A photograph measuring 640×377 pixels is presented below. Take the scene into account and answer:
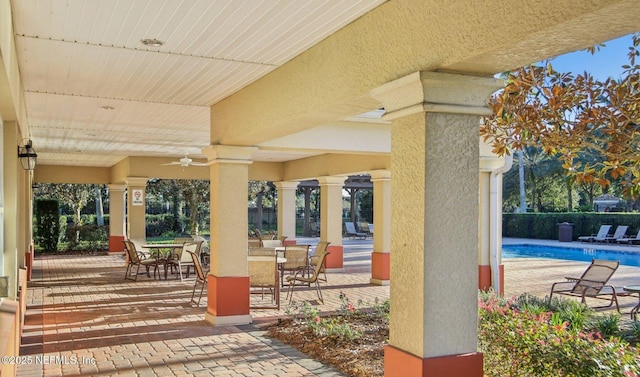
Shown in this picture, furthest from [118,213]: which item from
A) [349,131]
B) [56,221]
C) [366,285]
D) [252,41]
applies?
[252,41]

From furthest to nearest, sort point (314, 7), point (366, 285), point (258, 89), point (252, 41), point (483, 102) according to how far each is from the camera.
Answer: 1. point (366, 285)
2. point (258, 89)
3. point (252, 41)
4. point (314, 7)
5. point (483, 102)

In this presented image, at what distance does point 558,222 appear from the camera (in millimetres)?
27953

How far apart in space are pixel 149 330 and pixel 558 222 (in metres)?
24.4

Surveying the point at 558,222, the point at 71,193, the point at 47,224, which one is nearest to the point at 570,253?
the point at 558,222

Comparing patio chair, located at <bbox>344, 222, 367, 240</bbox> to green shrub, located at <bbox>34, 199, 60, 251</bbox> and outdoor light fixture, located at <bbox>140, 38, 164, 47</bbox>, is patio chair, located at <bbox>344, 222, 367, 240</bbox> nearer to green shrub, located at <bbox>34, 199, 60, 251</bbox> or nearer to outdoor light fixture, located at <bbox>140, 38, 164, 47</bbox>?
green shrub, located at <bbox>34, 199, 60, 251</bbox>

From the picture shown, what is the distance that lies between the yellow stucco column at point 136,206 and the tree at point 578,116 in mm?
13807

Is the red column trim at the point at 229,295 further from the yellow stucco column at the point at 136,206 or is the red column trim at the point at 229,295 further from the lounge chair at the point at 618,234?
the lounge chair at the point at 618,234

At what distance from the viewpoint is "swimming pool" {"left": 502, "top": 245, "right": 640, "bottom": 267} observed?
2023cm

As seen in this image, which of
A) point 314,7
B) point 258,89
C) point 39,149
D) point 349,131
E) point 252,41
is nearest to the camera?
point 314,7

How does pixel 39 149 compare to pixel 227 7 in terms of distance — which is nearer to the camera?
pixel 227 7

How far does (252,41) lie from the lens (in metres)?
4.96

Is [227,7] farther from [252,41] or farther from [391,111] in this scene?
[391,111]

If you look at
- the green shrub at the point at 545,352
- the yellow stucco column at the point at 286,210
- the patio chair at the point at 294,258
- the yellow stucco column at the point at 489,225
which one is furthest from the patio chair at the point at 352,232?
the green shrub at the point at 545,352

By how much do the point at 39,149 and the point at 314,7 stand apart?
12202 mm
